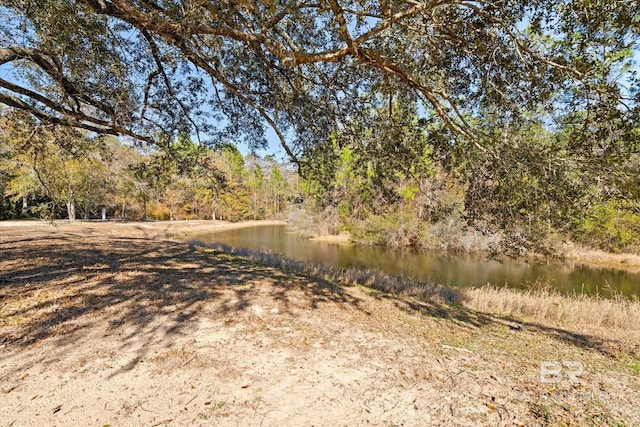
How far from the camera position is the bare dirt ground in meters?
2.37

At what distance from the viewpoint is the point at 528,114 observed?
4664 mm

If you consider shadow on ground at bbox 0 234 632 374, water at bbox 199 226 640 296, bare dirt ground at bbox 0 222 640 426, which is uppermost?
shadow on ground at bbox 0 234 632 374

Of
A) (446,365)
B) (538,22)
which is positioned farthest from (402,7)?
(446,365)

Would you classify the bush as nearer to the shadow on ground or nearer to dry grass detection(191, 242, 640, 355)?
dry grass detection(191, 242, 640, 355)

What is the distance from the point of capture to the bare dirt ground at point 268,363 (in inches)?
93.4

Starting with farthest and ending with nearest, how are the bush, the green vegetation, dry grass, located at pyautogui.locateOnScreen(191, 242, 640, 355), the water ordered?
the bush
the water
dry grass, located at pyautogui.locateOnScreen(191, 242, 640, 355)
the green vegetation

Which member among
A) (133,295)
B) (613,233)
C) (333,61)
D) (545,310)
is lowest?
(545,310)

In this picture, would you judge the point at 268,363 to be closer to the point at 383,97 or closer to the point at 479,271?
the point at 383,97

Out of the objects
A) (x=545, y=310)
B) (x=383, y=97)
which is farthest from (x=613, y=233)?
(x=383, y=97)

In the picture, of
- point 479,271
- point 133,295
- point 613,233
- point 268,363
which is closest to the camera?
point 268,363

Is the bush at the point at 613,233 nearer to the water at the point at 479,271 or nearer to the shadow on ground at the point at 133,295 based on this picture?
the water at the point at 479,271

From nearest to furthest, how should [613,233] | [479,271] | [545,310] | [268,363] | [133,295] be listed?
[268,363], [133,295], [545,310], [479,271], [613,233]

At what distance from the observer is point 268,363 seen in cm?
A: 307

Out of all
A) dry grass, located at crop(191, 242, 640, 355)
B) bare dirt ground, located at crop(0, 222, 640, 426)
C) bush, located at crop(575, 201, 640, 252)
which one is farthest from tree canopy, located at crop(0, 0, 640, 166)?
bush, located at crop(575, 201, 640, 252)
